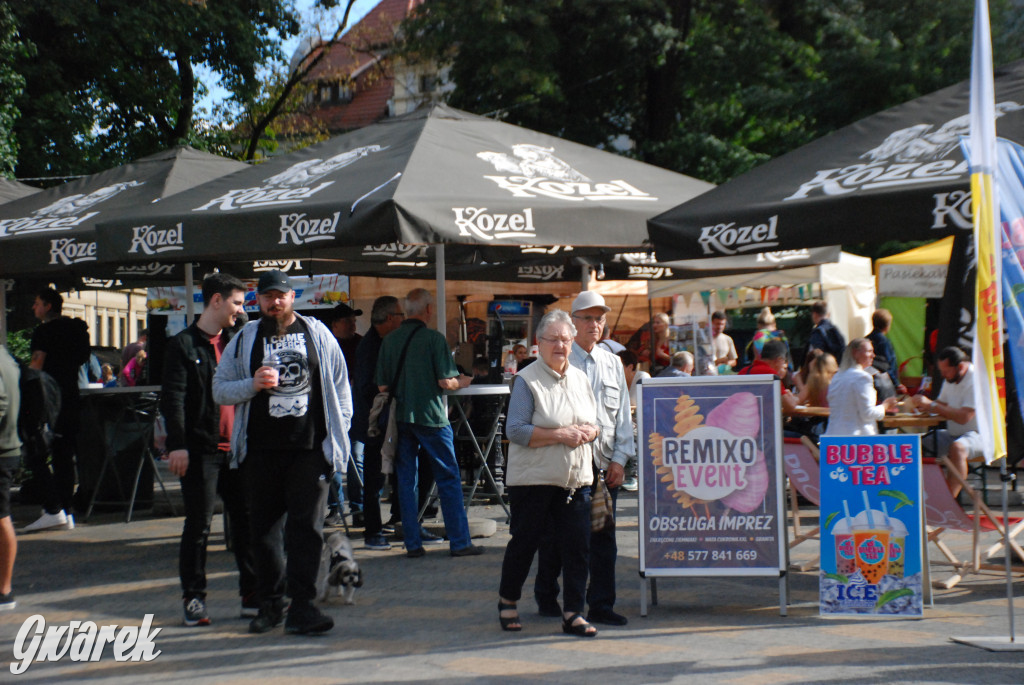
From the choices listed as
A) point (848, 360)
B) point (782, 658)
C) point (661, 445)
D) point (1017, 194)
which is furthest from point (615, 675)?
point (848, 360)

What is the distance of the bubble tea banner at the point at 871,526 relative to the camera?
616cm

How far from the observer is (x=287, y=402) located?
595 cm

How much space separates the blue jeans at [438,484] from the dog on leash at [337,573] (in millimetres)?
1545

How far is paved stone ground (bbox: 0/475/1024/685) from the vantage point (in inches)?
206

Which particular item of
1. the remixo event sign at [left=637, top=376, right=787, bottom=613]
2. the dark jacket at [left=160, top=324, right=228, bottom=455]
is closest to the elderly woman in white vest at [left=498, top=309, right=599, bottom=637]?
the remixo event sign at [left=637, top=376, right=787, bottom=613]

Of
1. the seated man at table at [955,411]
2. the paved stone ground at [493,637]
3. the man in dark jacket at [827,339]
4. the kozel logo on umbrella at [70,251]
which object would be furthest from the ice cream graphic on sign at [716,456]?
the man in dark jacket at [827,339]

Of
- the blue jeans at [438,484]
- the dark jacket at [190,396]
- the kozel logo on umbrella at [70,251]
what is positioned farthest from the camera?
the kozel logo on umbrella at [70,251]

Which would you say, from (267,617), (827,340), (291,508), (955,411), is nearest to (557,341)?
(291,508)

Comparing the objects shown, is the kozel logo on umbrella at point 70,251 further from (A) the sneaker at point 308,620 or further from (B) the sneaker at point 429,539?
(A) the sneaker at point 308,620

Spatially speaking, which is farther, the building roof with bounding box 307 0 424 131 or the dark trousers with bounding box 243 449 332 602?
the building roof with bounding box 307 0 424 131

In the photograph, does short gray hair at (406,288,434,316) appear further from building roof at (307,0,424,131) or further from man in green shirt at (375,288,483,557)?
building roof at (307,0,424,131)

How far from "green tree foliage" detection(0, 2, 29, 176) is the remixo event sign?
13.4m

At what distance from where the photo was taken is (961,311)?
833 centimetres

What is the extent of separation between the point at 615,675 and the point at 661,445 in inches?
67.7
